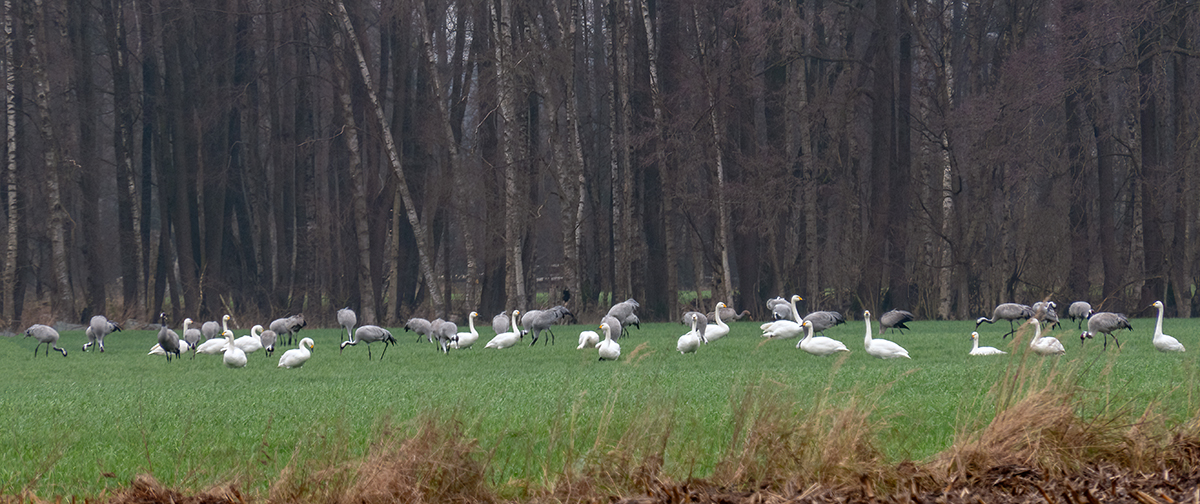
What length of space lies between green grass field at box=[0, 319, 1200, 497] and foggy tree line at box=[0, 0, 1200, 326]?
A: 9.81m

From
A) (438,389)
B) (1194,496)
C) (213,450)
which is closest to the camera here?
(1194,496)

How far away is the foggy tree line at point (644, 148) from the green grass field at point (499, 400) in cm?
981

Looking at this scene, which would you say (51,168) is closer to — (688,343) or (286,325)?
(286,325)

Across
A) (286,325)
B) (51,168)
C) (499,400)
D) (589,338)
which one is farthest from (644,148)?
(499,400)

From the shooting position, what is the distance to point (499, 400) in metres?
11.3

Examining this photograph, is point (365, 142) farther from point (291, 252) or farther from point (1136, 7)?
point (1136, 7)

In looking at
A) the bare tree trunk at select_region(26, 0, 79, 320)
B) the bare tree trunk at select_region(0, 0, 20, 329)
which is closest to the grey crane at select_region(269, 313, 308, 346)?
the bare tree trunk at select_region(26, 0, 79, 320)

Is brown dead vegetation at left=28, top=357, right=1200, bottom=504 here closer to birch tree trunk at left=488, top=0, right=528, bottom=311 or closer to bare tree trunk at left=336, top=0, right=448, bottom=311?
birch tree trunk at left=488, top=0, right=528, bottom=311

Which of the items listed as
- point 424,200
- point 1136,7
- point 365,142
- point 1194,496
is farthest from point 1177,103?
point 1194,496

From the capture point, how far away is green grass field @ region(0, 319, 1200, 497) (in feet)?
24.6

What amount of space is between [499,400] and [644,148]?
21430 millimetres

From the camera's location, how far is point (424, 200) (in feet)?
113

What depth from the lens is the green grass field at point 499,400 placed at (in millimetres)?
7492

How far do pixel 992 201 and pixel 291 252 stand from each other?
80.2 ft
